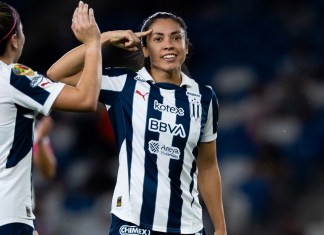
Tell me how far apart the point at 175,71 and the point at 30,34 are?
7.33 m

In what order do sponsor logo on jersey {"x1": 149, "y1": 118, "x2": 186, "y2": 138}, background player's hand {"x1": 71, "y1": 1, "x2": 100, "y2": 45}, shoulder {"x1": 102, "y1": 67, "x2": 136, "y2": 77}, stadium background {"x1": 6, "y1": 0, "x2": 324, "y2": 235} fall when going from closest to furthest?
background player's hand {"x1": 71, "y1": 1, "x2": 100, "y2": 45} → sponsor logo on jersey {"x1": 149, "y1": 118, "x2": 186, "y2": 138} → shoulder {"x1": 102, "y1": 67, "x2": 136, "y2": 77} → stadium background {"x1": 6, "y1": 0, "x2": 324, "y2": 235}

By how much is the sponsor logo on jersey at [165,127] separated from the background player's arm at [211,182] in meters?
0.32

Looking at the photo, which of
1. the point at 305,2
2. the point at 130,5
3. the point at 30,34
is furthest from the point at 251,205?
the point at 30,34

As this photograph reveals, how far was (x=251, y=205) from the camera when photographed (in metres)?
8.77

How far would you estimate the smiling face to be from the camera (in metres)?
4.77

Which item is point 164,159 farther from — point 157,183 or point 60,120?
point 60,120

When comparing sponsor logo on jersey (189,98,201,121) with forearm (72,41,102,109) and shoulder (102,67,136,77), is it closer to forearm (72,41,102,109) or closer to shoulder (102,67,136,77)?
shoulder (102,67,136,77)

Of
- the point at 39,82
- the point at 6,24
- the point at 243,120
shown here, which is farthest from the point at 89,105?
the point at 243,120

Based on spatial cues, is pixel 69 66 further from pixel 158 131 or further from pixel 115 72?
pixel 158 131

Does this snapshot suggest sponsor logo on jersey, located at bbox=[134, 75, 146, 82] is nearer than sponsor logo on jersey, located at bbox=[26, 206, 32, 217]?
No

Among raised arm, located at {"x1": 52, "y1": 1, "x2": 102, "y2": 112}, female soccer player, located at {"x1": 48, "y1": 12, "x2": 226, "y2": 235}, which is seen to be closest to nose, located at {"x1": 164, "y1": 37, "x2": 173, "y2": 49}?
female soccer player, located at {"x1": 48, "y1": 12, "x2": 226, "y2": 235}

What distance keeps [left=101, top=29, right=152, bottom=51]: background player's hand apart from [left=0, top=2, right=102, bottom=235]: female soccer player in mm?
595

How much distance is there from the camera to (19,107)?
383 centimetres

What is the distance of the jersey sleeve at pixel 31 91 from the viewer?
12.4 feet
